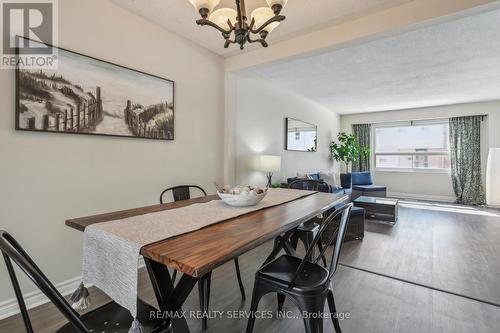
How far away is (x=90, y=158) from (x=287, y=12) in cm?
218

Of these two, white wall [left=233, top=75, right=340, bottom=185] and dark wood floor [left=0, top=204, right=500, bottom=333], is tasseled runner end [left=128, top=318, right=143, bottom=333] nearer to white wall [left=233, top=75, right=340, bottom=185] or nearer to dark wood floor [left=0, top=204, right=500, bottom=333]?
dark wood floor [left=0, top=204, right=500, bottom=333]

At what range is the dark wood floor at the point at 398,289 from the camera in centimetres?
165

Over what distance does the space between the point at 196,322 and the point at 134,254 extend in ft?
3.46

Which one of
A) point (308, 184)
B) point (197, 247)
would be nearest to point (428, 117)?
point (308, 184)

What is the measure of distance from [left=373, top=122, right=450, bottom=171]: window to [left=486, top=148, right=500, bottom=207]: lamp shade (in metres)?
0.95

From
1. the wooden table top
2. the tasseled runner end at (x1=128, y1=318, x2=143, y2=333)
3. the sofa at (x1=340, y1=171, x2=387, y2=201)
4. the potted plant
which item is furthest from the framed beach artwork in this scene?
the potted plant

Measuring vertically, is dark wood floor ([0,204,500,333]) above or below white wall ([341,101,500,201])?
below

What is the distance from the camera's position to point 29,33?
1.76 m

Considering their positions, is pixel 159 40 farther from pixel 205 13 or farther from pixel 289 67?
pixel 289 67

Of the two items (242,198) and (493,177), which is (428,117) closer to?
(493,177)

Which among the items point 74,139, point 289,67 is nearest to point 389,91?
point 289,67

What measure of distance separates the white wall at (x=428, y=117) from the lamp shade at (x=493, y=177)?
0.52 meters

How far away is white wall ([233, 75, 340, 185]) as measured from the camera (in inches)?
145

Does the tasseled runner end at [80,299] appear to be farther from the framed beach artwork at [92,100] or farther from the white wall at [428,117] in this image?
the white wall at [428,117]
